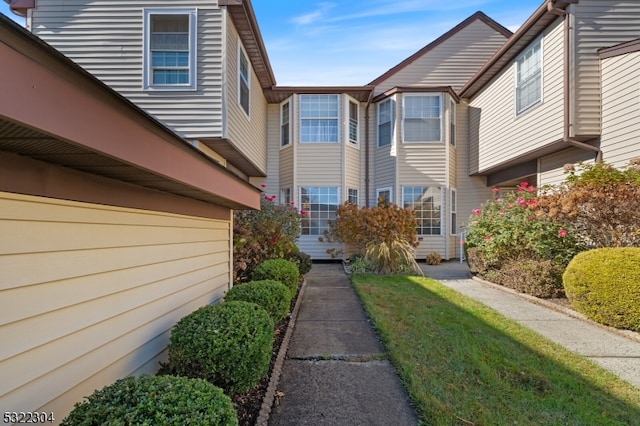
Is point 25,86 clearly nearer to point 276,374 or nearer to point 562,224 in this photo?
point 276,374

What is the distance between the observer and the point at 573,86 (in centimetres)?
640

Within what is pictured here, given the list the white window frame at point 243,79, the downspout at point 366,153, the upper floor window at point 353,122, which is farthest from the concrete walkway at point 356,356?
the upper floor window at point 353,122

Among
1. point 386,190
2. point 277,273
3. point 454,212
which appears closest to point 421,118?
point 386,190

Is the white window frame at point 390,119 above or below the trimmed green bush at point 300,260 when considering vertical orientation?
above

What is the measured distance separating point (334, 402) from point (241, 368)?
3.01 feet

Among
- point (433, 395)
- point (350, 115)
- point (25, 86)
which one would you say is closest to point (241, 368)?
point (433, 395)

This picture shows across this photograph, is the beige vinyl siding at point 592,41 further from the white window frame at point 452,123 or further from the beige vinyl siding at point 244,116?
the beige vinyl siding at point 244,116

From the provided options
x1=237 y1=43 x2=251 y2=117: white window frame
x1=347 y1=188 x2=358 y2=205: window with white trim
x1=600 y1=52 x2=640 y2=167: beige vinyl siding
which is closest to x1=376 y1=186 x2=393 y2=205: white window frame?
x1=347 y1=188 x2=358 y2=205: window with white trim

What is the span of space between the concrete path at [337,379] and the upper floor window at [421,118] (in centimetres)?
775

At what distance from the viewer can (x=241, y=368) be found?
2.32 metres

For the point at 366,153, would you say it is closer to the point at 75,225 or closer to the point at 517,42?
the point at 517,42

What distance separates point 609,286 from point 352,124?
867 cm

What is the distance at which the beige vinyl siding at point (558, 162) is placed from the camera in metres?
6.91

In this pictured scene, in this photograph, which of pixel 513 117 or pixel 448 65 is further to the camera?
pixel 448 65
